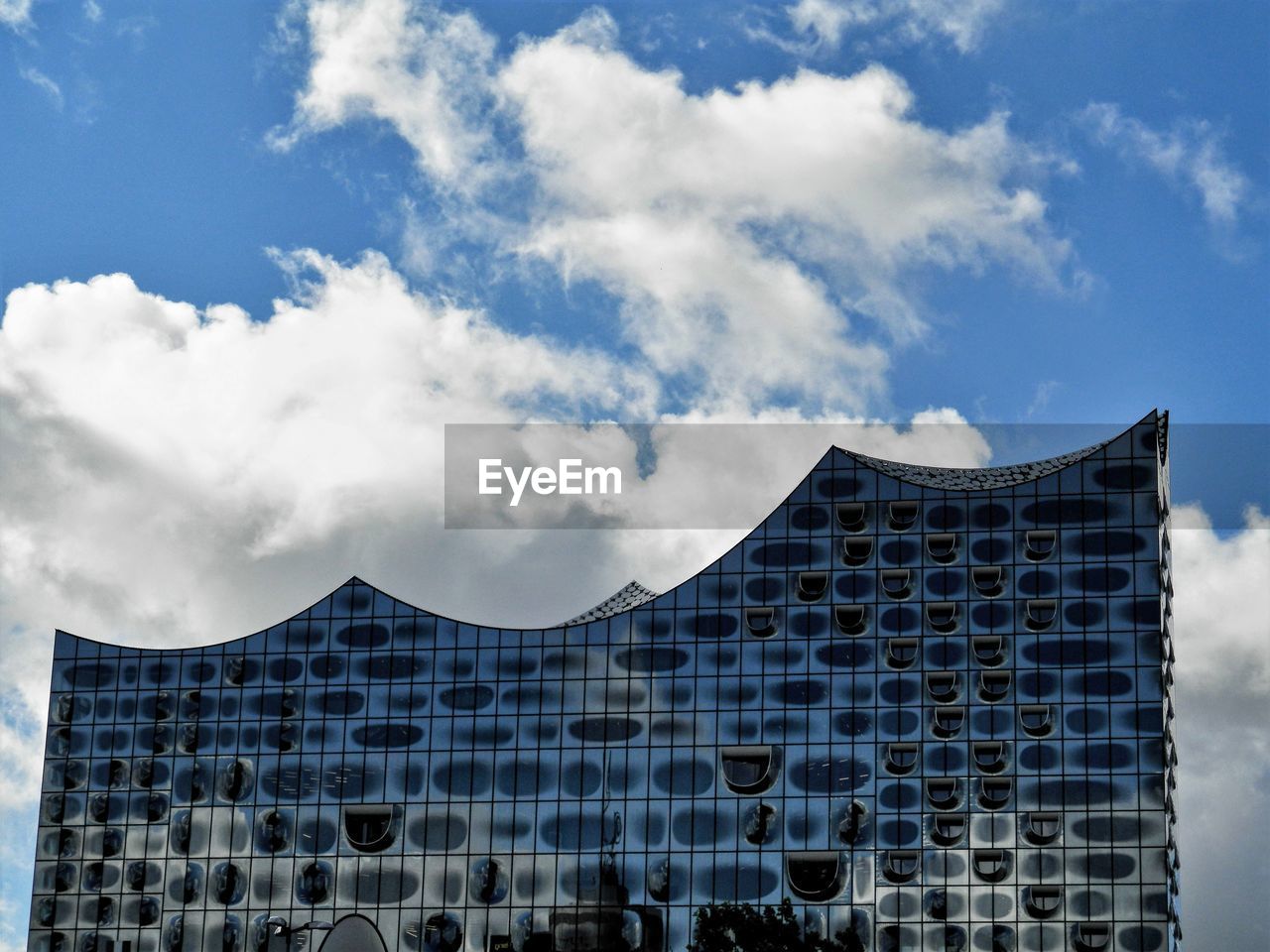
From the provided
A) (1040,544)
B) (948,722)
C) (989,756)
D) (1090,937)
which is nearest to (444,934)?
(948,722)

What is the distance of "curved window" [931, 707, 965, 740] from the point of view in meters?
84.6

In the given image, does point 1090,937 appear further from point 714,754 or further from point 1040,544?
point 714,754

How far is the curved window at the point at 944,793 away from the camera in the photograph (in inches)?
3290

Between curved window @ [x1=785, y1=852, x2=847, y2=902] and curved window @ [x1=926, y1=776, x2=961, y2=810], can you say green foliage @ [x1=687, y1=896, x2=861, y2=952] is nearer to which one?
curved window @ [x1=785, y1=852, x2=847, y2=902]

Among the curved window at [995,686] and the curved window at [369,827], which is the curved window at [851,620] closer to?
the curved window at [995,686]

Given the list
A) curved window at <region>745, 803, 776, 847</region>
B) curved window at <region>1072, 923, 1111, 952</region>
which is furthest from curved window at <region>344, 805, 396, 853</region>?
curved window at <region>1072, 923, 1111, 952</region>

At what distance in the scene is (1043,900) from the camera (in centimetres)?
8125

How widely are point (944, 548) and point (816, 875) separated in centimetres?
1609

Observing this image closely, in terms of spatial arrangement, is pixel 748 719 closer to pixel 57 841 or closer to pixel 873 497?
pixel 873 497

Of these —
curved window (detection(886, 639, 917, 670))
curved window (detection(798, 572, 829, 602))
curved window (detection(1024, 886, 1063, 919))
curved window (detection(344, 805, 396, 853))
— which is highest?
curved window (detection(798, 572, 829, 602))

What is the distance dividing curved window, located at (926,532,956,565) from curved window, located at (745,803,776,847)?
13.8 m

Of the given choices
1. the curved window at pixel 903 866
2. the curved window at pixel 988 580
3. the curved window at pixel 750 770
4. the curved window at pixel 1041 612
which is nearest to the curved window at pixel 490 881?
the curved window at pixel 750 770

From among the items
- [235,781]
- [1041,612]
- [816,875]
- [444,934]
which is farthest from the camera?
[235,781]

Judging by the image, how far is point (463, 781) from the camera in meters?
88.4
